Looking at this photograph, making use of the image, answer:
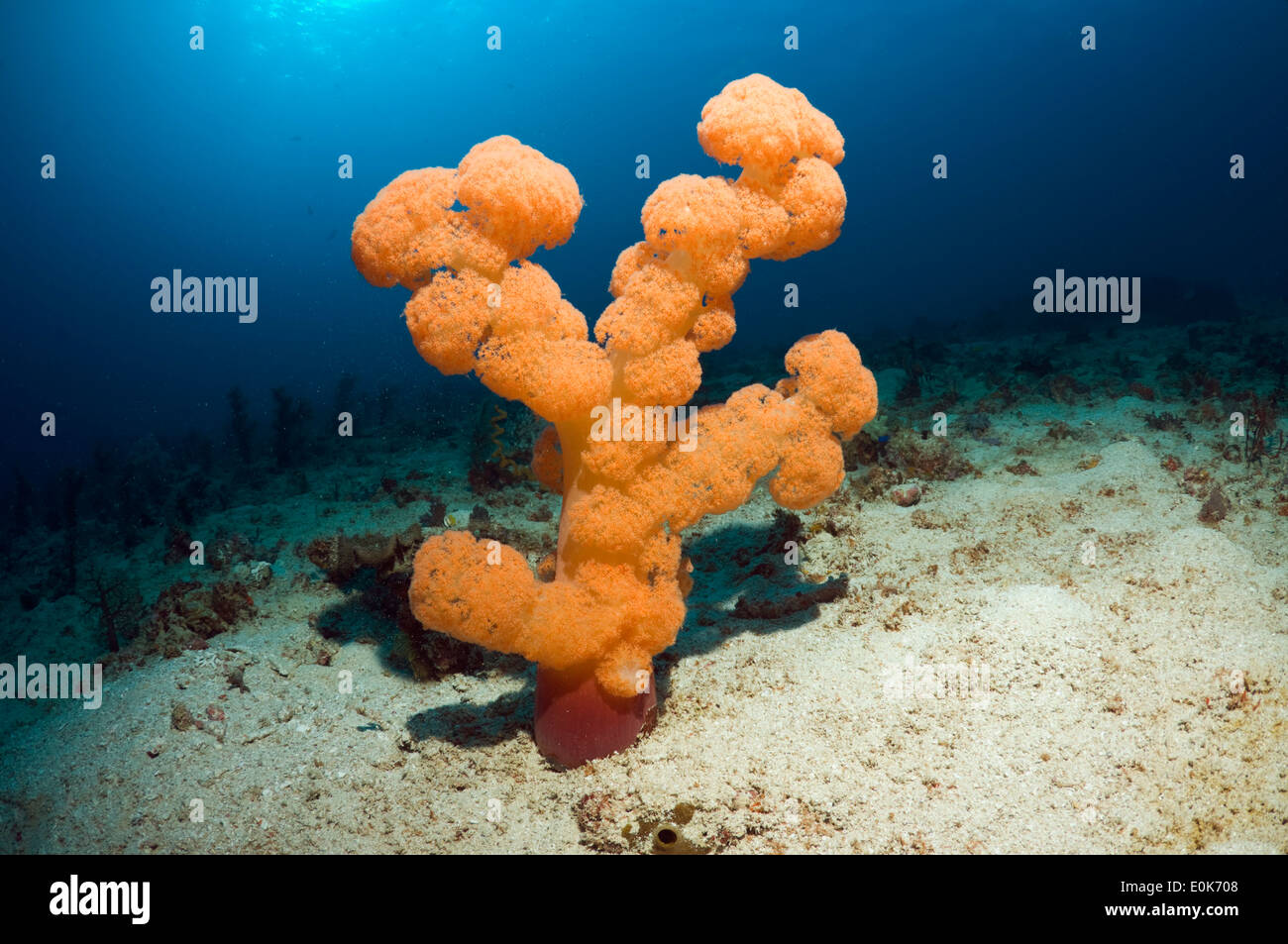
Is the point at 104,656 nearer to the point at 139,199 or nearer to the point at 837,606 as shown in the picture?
the point at 837,606

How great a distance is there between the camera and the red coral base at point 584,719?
372cm

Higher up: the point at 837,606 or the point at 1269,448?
the point at 1269,448

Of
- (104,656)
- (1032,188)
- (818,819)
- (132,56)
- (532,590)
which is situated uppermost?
(1032,188)

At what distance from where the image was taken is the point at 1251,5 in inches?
2164

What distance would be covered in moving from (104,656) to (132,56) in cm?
5500

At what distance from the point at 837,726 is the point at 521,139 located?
6195 cm

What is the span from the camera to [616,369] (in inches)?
147

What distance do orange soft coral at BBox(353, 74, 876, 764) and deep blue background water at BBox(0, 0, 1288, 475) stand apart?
30577 millimetres
